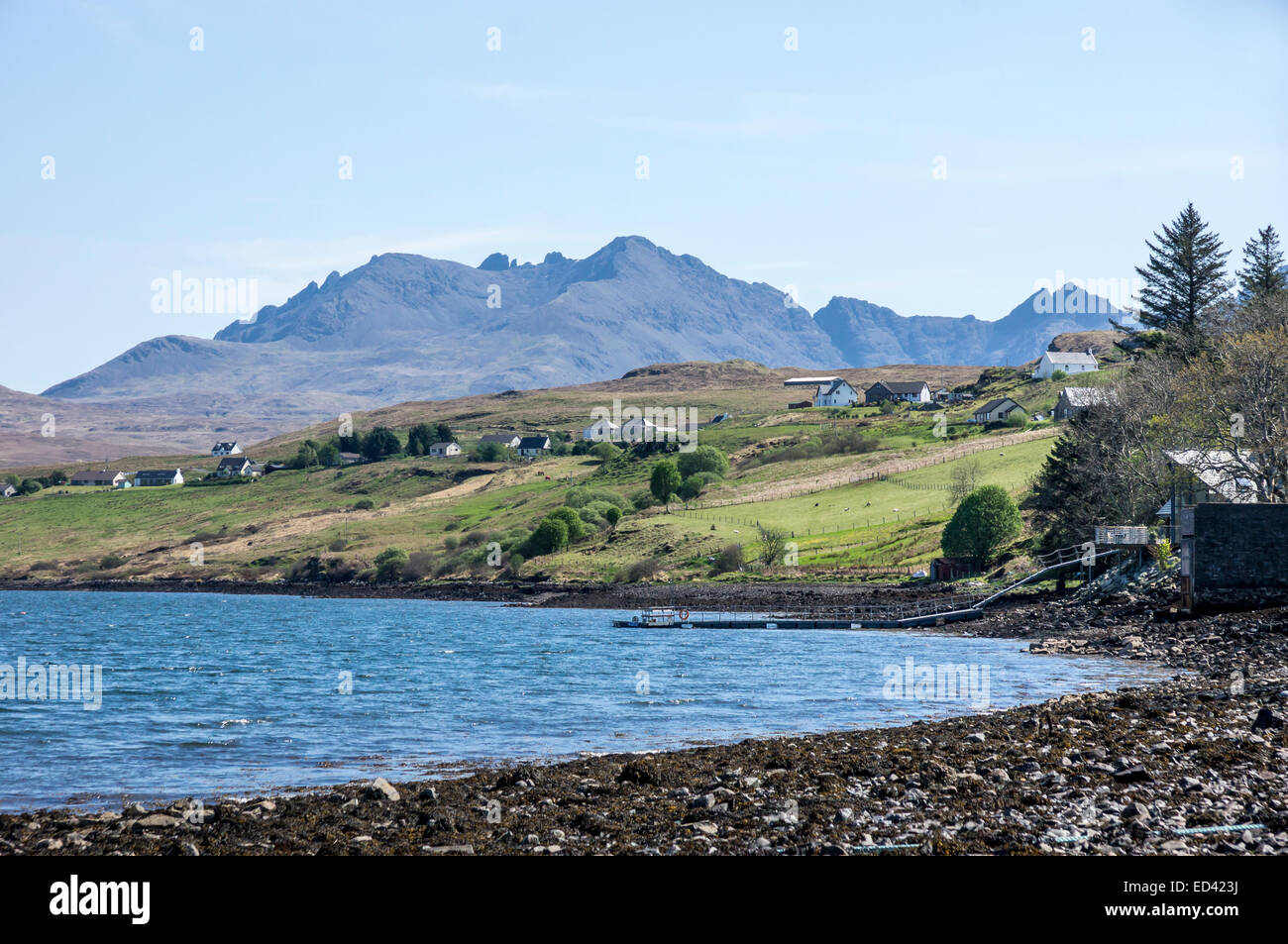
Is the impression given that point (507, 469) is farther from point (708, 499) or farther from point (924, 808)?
point (924, 808)

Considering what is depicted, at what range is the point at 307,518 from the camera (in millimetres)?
165875

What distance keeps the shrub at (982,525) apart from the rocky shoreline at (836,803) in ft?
209

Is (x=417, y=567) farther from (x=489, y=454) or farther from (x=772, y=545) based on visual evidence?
(x=489, y=454)

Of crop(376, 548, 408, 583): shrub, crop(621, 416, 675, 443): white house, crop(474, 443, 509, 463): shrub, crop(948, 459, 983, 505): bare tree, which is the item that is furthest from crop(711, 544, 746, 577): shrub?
crop(474, 443, 509, 463): shrub

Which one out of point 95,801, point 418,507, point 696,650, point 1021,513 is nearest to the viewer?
point 95,801

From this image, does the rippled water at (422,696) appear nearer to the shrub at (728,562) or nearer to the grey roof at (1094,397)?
the grey roof at (1094,397)

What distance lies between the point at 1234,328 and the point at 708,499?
7135 cm

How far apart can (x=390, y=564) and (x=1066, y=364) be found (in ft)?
366

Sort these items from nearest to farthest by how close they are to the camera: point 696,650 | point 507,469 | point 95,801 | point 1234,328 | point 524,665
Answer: point 95,801
point 524,665
point 696,650
point 1234,328
point 507,469

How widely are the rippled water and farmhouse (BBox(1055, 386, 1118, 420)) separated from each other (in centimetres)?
2206

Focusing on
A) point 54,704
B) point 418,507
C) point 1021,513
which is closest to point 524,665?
point 54,704

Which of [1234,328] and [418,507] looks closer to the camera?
[1234,328]

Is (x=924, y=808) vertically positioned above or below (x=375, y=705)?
above

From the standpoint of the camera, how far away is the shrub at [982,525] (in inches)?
3546
